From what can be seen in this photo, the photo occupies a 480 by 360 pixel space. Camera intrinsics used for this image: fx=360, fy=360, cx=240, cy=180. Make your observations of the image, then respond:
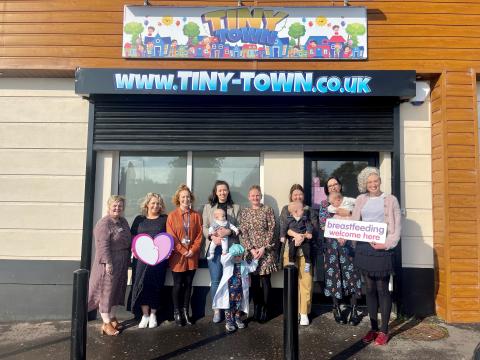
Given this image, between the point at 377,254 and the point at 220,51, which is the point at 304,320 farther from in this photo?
the point at 220,51

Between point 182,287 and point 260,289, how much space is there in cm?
101

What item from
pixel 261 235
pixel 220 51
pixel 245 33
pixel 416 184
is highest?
pixel 245 33

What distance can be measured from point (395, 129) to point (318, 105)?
3.70ft

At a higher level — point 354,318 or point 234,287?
point 234,287

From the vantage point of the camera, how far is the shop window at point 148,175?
5300 millimetres

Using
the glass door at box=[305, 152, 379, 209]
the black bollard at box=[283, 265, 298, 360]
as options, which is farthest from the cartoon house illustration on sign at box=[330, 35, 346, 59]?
the black bollard at box=[283, 265, 298, 360]

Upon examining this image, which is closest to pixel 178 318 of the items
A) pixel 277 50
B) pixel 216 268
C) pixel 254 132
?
pixel 216 268

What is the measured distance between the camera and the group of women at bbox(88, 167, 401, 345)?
168 inches

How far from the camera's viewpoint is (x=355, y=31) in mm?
5035

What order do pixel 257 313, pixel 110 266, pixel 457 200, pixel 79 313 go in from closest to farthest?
pixel 79 313
pixel 110 266
pixel 257 313
pixel 457 200

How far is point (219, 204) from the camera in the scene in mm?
4793

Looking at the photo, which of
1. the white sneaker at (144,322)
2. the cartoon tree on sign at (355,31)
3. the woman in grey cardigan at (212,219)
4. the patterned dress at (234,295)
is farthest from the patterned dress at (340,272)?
the cartoon tree on sign at (355,31)

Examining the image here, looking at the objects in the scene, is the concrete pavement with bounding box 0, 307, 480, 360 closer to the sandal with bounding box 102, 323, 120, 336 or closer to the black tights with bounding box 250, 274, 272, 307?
the sandal with bounding box 102, 323, 120, 336

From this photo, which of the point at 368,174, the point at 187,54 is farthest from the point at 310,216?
the point at 187,54
